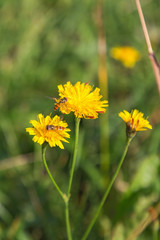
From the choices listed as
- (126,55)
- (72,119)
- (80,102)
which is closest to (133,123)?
(80,102)

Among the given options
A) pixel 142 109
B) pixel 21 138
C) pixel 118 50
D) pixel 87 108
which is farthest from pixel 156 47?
pixel 87 108

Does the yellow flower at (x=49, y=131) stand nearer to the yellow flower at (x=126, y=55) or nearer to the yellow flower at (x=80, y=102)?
the yellow flower at (x=80, y=102)

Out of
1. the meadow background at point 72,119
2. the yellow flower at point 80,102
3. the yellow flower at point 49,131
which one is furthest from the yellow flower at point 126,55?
the yellow flower at point 49,131

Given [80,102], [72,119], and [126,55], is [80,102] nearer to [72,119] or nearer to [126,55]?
[72,119]

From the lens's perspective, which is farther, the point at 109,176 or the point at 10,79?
the point at 10,79

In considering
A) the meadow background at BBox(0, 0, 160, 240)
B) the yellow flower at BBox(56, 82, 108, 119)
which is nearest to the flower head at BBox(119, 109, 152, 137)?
the yellow flower at BBox(56, 82, 108, 119)

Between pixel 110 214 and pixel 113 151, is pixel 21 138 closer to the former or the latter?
pixel 113 151
